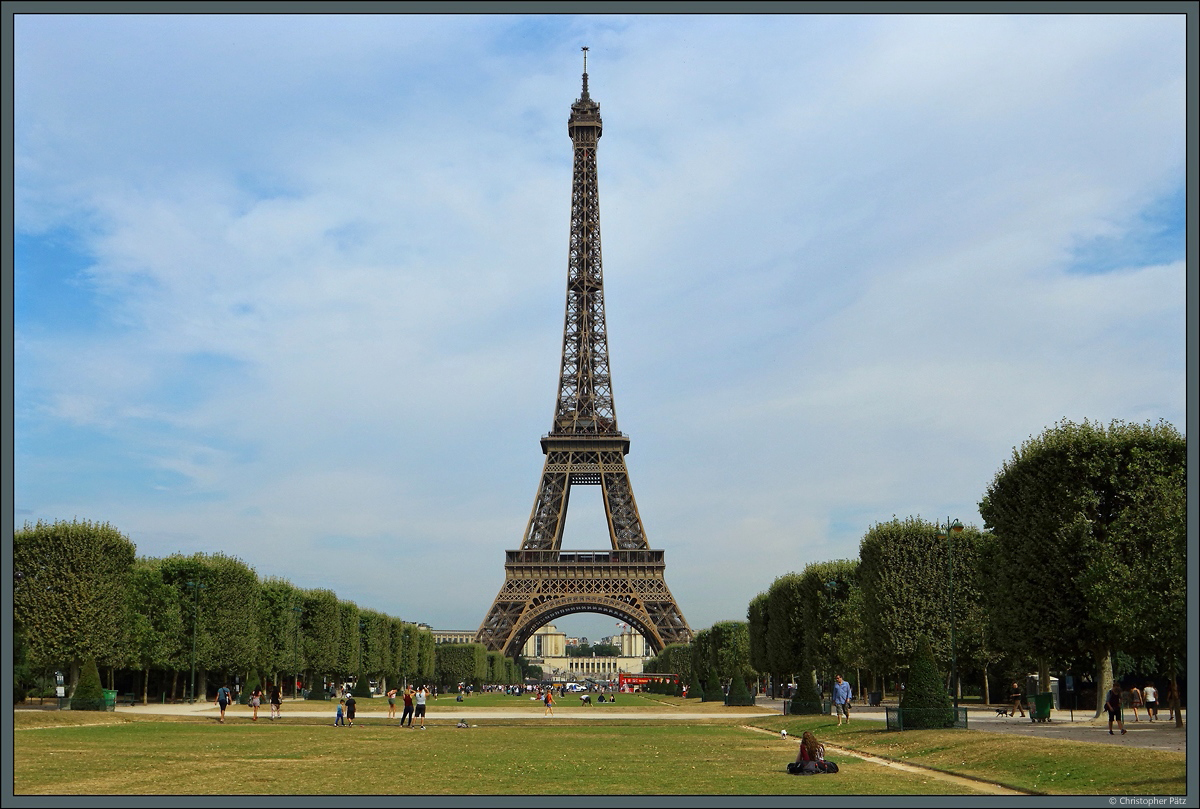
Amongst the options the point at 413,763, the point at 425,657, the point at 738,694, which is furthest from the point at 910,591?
the point at 425,657

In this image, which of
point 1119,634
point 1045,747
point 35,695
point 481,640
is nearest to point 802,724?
point 1119,634

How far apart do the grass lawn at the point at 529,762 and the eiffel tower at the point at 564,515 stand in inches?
2481

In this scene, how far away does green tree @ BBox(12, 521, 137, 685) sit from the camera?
5122cm

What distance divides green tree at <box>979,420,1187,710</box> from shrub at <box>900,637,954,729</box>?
3711 mm

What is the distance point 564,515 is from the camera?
10575 centimetres

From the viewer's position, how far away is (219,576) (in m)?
63.4

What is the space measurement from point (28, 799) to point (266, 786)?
14.7 feet

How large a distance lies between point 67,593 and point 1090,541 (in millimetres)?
44113

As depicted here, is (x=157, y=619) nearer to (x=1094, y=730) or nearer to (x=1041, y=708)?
(x=1041, y=708)

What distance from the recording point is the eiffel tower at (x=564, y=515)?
10150cm

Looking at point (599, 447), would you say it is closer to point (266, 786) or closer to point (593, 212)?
point (593, 212)

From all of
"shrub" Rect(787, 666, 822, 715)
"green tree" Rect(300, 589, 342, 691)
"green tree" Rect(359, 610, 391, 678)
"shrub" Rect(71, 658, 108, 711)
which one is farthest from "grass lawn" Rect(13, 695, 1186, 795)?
"green tree" Rect(359, 610, 391, 678)

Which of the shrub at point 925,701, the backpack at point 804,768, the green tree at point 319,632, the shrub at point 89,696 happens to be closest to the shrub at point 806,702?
the shrub at point 925,701

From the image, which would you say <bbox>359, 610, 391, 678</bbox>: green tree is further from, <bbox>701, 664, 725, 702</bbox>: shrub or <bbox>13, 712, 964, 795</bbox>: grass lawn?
<bbox>13, 712, 964, 795</bbox>: grass lawn
